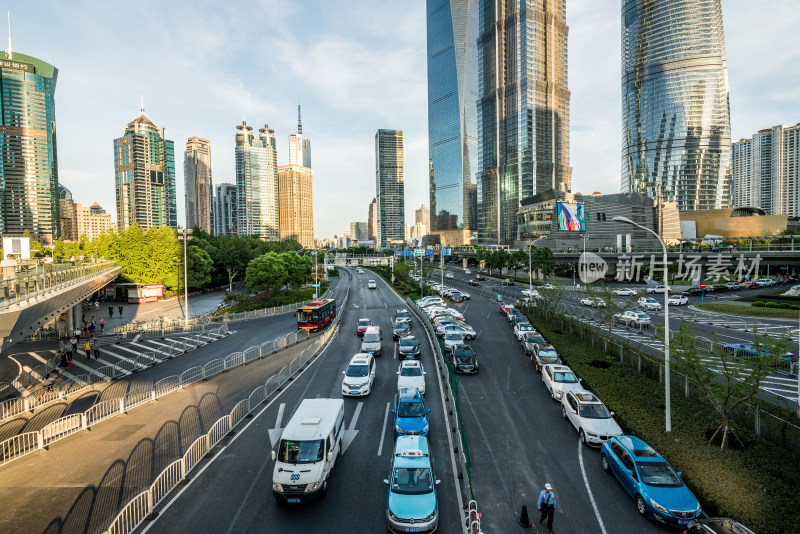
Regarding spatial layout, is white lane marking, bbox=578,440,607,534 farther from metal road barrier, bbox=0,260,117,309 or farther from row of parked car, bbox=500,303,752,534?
metal road barrier, bbox=0,260,117,309

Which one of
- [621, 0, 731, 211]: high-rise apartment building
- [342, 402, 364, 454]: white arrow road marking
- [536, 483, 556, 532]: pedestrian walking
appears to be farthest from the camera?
[621, 0, 731, 211]: high-rise apartment building

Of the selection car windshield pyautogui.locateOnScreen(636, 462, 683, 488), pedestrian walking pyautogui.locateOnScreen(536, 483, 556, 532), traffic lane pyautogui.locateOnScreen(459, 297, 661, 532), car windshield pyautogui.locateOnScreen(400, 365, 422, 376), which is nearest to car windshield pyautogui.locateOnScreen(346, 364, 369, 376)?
car windshield pyautogui.locateOnScreen(400, 365, 422, 376)

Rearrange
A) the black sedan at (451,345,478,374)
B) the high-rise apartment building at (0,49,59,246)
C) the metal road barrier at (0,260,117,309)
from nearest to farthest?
the metal road barrier at (0,260,117,309), the black sedan at (451,345,478,374), the high-rise apartment building at (0,49,59,246)

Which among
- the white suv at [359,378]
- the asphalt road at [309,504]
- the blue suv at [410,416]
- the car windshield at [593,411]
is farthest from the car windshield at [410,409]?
the car windshield at [593,411]

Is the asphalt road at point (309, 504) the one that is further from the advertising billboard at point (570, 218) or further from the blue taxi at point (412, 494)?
the advertising billboard at point (570, 218)

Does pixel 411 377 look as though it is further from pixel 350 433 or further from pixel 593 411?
pixel 593 411

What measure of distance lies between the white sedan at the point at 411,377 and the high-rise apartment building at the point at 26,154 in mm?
193341

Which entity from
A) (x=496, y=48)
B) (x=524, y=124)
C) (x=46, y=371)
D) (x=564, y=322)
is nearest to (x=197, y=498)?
(x=46, y=371)

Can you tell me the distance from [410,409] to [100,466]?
12.0m

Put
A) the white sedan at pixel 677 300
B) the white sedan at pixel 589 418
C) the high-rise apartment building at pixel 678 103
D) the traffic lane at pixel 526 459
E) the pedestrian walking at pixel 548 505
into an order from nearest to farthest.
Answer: the pedestrian walking at pixel 548 505
the traffic lane at pixel 526 459
the white sedan at pixel 589 418
the white sedan at pixel 677 300
the high-rise apartment building at pixel 678 103

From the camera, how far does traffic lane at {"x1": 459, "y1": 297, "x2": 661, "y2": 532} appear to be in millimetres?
12258

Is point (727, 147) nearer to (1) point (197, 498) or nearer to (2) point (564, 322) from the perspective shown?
(2) point (564, 322)

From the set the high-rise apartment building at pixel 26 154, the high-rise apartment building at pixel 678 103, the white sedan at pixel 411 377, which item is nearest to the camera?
the white sedan at pixel 411 377

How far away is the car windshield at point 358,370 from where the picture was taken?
76.0ft
